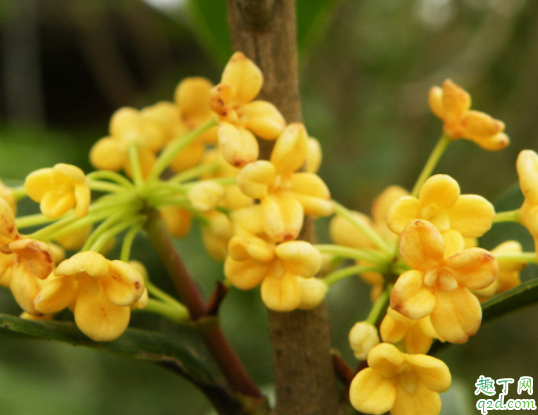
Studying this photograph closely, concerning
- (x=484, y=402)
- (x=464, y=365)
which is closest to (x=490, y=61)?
(x=464, y=365)

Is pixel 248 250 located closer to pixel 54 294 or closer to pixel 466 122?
pixel 54 294

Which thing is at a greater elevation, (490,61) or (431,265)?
(431,265)

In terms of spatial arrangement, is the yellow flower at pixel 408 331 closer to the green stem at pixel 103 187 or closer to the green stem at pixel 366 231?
the green stem at pixel 366 231

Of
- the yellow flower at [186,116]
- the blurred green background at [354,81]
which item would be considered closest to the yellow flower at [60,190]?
the yellow flower at [186,116]

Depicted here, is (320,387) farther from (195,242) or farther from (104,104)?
(104,104)

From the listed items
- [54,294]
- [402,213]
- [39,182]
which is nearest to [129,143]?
[39,182]
